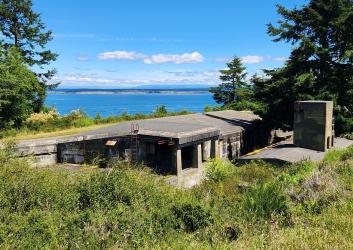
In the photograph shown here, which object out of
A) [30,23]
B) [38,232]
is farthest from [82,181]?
[30,23]

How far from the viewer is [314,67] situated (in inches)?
890

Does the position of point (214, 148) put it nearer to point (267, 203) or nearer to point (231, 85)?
point (267, 203)

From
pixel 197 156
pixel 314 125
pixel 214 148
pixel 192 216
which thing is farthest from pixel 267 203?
pixel 314 125

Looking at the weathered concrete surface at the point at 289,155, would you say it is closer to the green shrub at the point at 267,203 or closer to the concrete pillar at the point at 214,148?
the concrete pillar at the point at 214,148

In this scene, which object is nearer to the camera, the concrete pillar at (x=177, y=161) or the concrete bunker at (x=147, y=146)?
the concrete pillar at (x=177, y=161)

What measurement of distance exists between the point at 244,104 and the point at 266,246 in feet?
112

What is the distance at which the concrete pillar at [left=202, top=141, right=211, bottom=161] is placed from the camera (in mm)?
17666

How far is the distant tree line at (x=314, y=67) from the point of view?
21.5m

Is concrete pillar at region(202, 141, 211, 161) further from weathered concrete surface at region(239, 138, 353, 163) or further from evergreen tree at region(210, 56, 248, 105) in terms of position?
evergreen tree at region(210, 56, 248, 105)

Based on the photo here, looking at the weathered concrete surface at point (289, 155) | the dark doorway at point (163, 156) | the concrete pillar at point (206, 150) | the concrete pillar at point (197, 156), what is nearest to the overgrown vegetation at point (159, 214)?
the weathered concrete surface at point (289, 155)

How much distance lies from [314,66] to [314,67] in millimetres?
72

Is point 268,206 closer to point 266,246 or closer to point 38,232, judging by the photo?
point 266,246

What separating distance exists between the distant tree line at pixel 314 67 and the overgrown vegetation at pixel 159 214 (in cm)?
1288

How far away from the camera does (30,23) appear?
33875 mm
